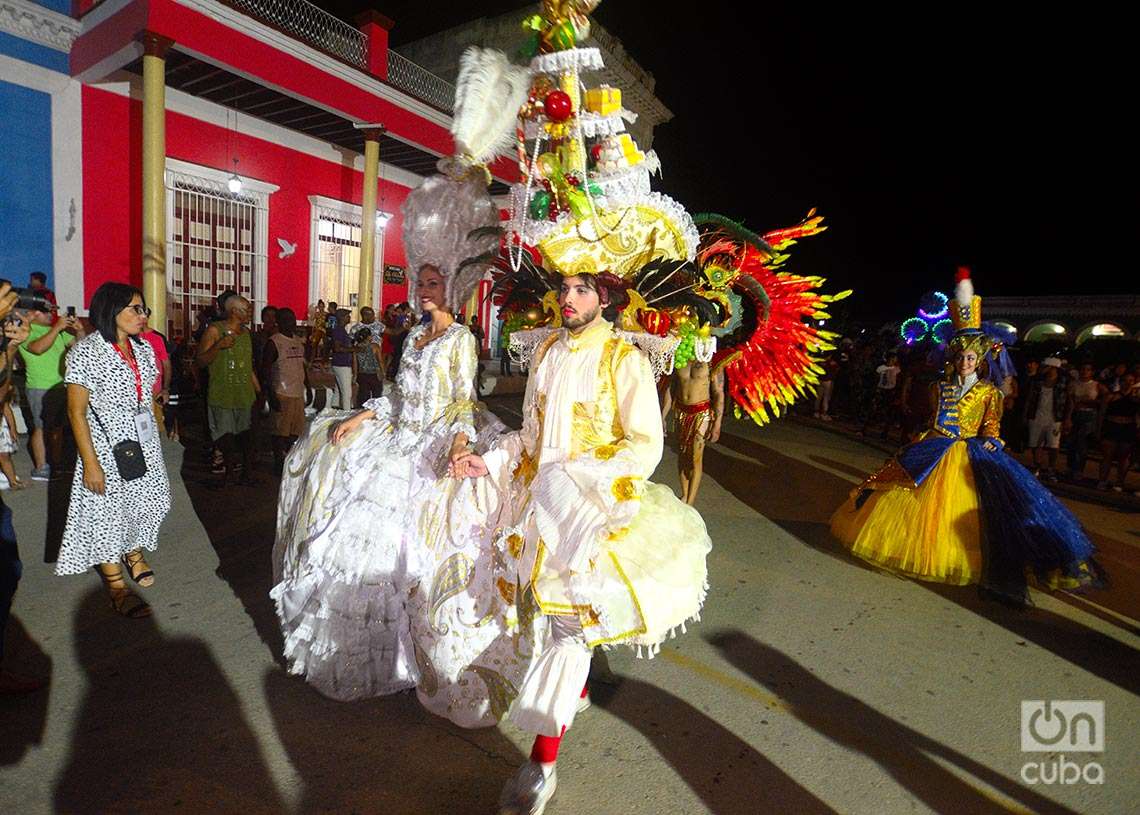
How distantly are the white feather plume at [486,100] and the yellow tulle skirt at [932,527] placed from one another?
454cm

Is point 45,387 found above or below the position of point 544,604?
above

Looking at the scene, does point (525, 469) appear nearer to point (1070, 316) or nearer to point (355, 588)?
point (355, 588)

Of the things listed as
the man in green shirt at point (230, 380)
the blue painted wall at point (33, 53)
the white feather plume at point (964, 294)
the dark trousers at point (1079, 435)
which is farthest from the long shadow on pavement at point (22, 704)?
the dark trousers at point (1079, 435)

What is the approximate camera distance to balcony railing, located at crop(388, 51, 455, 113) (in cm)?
1494

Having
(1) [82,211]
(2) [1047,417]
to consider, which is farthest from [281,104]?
(2) [1047,417]

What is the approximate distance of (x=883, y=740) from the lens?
319cm

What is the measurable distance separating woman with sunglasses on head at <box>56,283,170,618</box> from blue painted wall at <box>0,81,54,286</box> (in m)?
9.40

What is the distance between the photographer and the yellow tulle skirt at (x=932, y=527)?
17.0ft

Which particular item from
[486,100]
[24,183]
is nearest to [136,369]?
[486,100]

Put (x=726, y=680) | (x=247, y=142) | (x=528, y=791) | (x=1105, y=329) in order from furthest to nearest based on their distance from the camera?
(x=1105, y=329), (x=247, y=142), (x=726, y=680), (x=528, y=791)

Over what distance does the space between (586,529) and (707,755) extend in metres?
1.44

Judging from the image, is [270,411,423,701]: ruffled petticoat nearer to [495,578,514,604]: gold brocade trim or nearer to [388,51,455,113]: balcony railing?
[495,578,514,604]: gold brocade trim

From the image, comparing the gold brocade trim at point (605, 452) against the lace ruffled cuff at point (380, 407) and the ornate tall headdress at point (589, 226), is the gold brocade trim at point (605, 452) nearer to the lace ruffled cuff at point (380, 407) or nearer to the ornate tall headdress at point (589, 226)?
the ornate tall headdress at point (589, 226)

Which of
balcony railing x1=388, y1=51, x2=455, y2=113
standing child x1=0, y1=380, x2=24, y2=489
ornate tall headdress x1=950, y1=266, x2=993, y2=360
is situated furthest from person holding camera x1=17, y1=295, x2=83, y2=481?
balcony railing x1=388, y1=51, x2=455, y2=113
